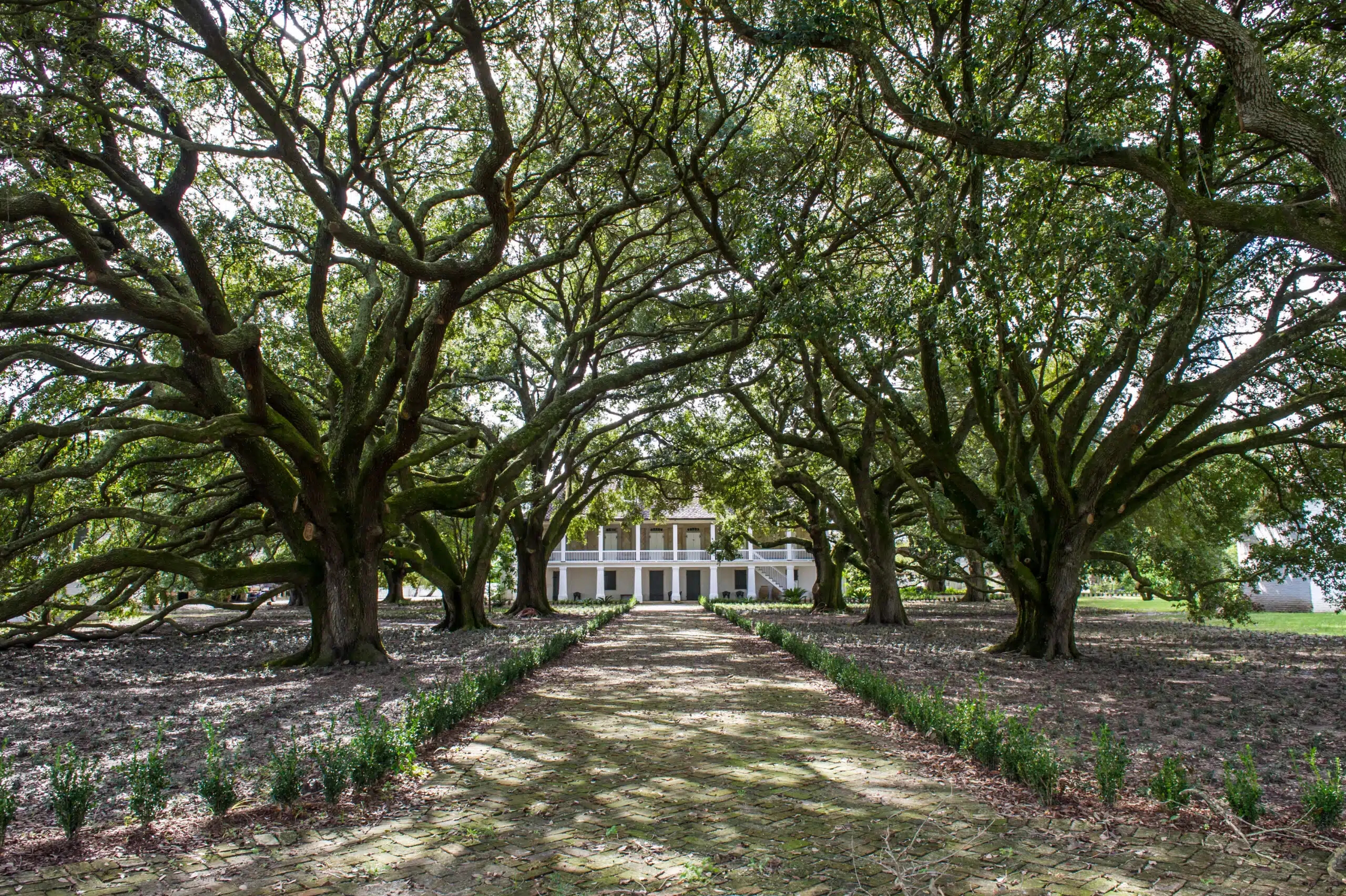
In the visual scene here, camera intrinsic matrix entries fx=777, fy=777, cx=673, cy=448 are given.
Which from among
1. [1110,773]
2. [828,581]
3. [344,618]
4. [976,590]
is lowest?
[976,590]

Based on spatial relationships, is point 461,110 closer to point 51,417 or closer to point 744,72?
point 744,72

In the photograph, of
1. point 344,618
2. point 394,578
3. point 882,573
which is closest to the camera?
point 344,618

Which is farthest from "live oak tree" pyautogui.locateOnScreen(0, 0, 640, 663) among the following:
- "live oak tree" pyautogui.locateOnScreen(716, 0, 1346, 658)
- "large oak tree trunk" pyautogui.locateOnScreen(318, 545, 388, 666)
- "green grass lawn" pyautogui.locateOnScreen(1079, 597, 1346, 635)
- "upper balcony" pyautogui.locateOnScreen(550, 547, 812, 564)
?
"upper balcony" pyautogui.locateOnScreen(550, 547, 812, 564)

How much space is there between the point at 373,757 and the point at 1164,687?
925cm

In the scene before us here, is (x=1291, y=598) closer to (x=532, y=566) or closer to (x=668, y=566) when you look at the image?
(x=668, y=566)

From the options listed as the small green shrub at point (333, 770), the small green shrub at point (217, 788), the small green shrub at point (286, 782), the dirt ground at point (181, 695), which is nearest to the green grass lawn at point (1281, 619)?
the dirt ground at point (181, 695)

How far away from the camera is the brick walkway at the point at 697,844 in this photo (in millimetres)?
3455

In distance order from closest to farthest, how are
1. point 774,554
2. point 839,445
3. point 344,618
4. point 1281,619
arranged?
point 344,618, point 839,445, point 1281,619, point 774,554

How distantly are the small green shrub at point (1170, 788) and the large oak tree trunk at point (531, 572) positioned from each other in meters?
22.0

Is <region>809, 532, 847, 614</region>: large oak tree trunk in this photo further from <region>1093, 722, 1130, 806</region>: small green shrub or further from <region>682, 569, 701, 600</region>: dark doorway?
<region>1093, 722, 1130, 806</region>: small green shrub

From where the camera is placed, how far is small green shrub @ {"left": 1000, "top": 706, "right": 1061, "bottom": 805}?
4633 millimetres

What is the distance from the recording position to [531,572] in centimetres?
2577

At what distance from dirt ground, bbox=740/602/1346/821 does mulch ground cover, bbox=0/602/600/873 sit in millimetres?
5468

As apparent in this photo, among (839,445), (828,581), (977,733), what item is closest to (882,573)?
(839,445)
